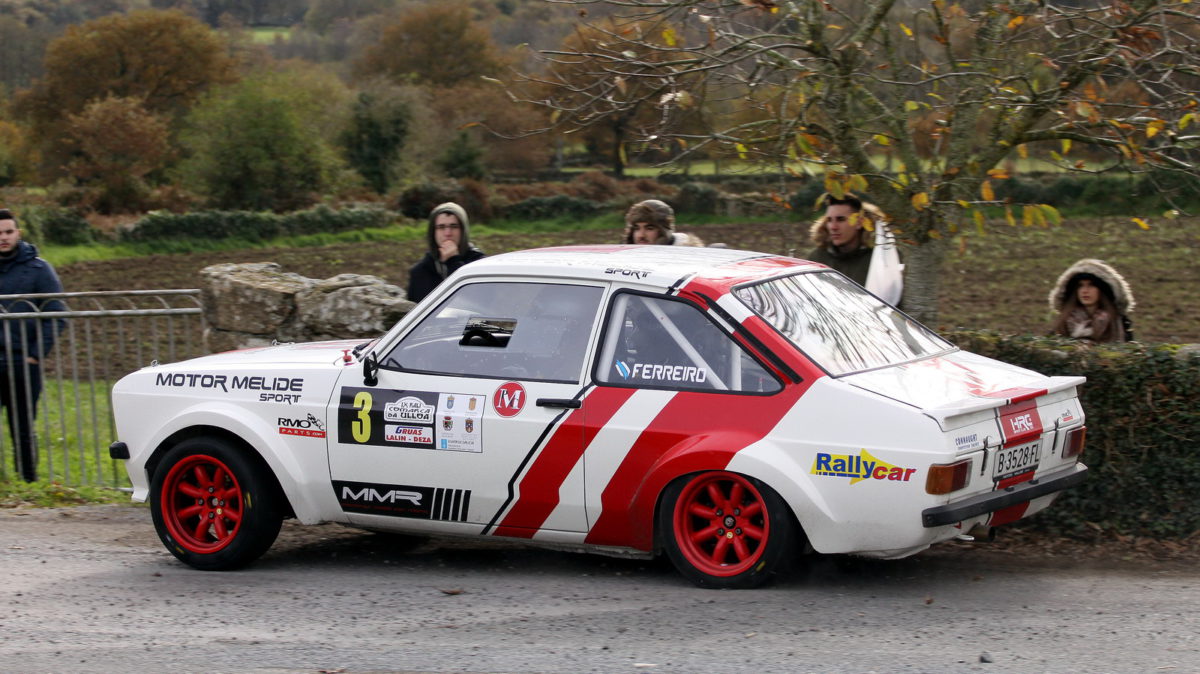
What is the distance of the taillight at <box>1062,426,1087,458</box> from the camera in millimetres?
6496

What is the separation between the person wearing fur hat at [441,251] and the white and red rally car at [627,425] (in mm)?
2018

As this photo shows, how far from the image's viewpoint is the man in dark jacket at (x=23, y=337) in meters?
9.66

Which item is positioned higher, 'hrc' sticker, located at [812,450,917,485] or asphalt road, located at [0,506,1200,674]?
'hrc' sticker, located at [812,450,917,485]

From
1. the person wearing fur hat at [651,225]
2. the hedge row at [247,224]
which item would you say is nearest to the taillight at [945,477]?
the person wearing fur hat at [651,225]

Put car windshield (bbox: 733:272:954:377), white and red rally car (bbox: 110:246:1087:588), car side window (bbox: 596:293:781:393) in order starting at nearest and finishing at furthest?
white and red rally car (bbox: 110:246:1087:588) → car side window (bbox: 596:293:781:393) → car windshield (bbox: 733:272:954:377)

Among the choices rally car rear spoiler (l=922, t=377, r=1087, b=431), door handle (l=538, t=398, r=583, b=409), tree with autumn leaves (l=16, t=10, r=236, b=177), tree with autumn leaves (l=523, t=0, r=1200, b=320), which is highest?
→ tree with autumn leaves (l=16, t=10, r=236, b=177)

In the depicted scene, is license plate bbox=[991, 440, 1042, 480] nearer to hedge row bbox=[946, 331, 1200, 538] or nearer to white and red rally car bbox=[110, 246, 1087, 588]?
white and red rally car bbox=[110, 246, 1087, 588]

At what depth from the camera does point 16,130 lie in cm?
5669

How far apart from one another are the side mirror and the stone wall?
2.31 meters

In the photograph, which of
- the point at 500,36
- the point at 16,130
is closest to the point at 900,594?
the point at 16,130

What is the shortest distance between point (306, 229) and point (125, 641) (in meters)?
33.6

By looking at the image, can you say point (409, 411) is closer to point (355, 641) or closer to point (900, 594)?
point (355, 641)

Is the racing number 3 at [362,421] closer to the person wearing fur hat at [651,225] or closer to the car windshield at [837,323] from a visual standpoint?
the car windshield at [837,323]

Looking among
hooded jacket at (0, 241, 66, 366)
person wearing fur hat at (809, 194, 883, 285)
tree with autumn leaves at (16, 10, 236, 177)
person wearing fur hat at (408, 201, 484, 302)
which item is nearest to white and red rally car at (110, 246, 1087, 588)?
person wearing fur hat at (809, 194, 883, 285)
